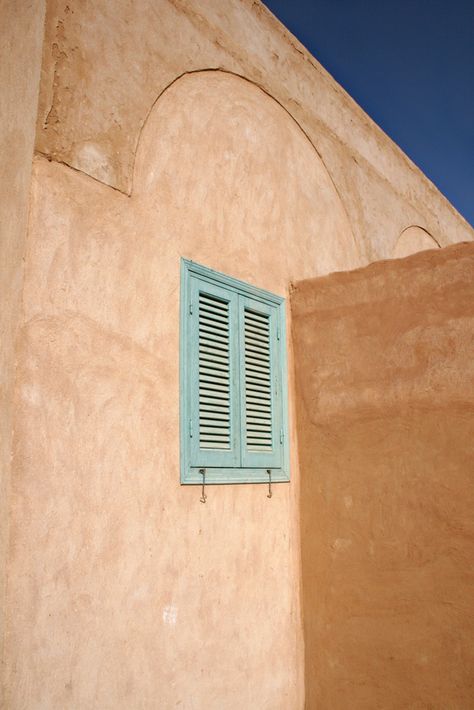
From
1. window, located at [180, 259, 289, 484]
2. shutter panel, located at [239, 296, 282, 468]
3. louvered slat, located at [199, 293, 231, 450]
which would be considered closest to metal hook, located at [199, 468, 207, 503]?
window, located at [180, 259, 289, 484]

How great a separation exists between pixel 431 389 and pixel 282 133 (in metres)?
2.32

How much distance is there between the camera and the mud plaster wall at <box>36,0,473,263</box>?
348 cm

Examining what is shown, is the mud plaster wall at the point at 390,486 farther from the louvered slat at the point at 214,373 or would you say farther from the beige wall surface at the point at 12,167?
the beige wall surface at the point at 12,167

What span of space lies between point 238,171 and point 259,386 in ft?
4.75

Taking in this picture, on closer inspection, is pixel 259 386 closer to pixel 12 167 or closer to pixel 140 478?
pixel 140 478

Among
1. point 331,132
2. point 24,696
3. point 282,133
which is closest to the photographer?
point 24,696

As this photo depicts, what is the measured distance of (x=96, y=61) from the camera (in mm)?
3660

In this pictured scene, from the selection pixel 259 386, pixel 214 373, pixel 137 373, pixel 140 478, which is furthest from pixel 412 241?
pixel 140 478

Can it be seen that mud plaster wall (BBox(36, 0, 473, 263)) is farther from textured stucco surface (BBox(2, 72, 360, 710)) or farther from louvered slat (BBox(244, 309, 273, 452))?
louvered slat (BBox(244, 309, 273, 452))

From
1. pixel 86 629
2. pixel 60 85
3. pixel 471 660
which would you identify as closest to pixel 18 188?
pixel 60 85

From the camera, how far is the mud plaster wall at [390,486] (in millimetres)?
3934

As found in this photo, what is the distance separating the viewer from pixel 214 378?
13.6 ft

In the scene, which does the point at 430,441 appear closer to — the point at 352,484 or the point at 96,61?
the point at 352,484

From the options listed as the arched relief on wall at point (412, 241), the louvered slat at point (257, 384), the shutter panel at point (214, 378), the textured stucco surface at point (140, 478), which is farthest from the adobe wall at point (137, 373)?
the arched relief on wall at point (412, 241)
